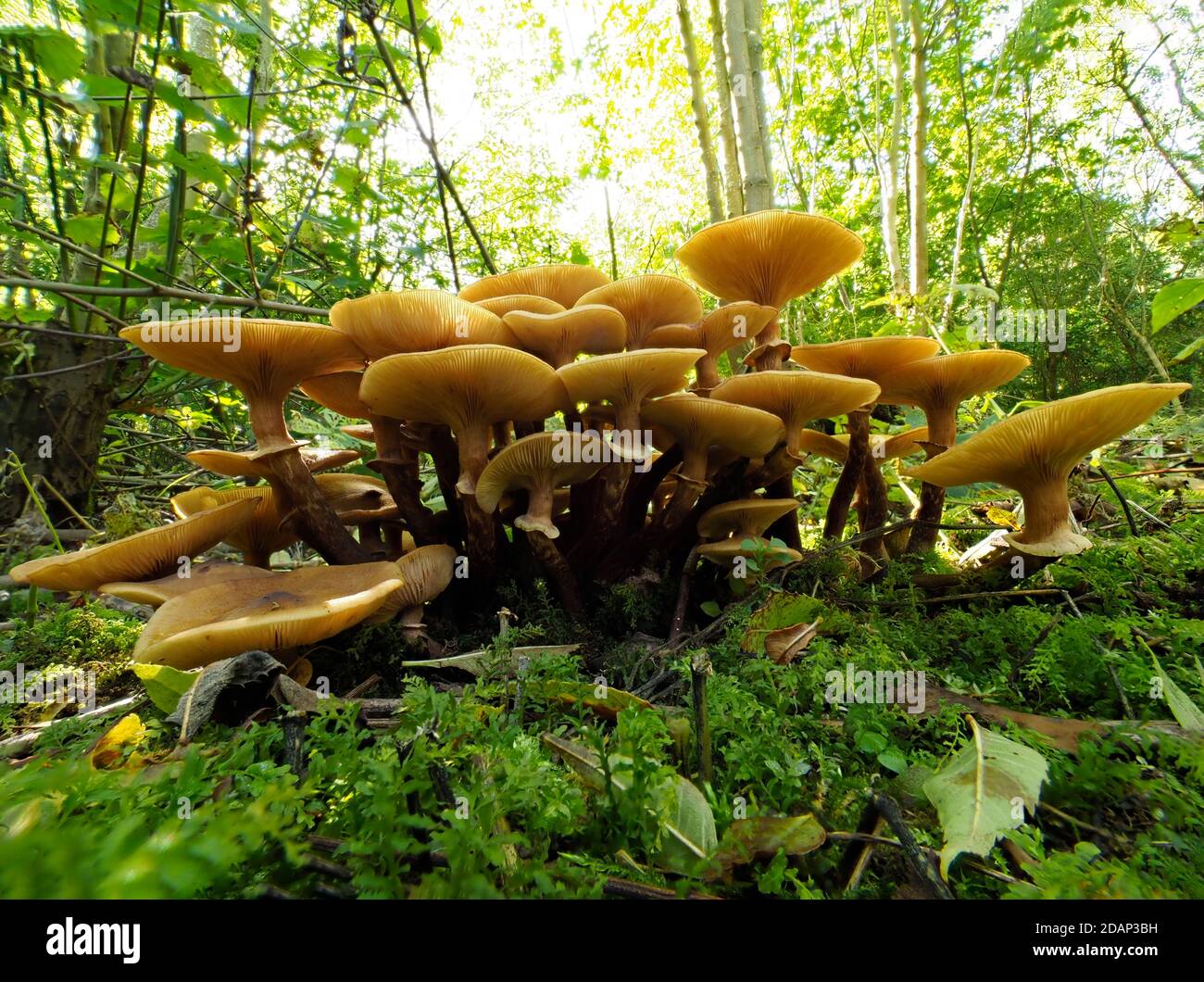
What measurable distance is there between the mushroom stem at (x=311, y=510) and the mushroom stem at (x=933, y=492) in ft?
9.75

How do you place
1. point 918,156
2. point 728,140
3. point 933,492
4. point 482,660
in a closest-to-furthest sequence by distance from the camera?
point 482,660 → point 933,492 → point 728,140 → point 918,156

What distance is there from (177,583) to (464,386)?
1387mm

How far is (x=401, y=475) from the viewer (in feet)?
9.14

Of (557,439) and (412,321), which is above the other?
(412,321)

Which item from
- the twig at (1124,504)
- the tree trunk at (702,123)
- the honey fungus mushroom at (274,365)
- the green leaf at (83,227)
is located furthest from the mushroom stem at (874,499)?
the tree trunk at (702,123)

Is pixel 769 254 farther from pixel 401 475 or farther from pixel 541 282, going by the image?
pixel 401 475

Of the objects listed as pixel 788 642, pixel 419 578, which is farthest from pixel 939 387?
pixel 419 578

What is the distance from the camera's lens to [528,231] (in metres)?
14.1

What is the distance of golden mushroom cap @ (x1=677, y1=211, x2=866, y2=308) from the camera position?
2738 millimetres

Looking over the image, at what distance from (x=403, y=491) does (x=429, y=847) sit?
202cm

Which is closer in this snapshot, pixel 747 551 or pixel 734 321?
pixel 747 551

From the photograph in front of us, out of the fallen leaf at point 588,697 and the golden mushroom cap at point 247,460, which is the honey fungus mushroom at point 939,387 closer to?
the fallen leaf at point 588,697

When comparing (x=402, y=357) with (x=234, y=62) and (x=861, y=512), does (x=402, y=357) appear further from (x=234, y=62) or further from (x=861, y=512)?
(x=234, y=62)
